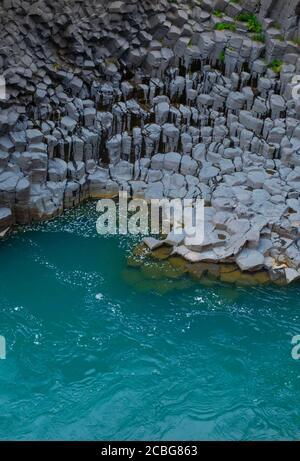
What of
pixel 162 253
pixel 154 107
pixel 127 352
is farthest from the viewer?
pixel 154 107

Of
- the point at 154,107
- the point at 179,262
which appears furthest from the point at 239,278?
the point at 154,107

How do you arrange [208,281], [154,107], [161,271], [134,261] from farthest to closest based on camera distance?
[154,107] < [134,261] < [161,271] < [208,281]

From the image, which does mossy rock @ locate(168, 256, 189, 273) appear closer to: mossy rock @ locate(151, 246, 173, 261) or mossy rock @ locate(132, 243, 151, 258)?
mossy rock @ locate(151, 246, 173, 261)

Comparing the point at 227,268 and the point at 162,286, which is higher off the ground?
the point at 227,268

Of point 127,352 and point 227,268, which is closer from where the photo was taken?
point 127,352

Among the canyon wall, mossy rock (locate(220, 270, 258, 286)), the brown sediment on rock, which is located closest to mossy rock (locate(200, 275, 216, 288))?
the brown sediment on rock

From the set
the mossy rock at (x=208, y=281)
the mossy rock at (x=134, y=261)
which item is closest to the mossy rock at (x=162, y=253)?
the mossy rock at (x=134, y=261)

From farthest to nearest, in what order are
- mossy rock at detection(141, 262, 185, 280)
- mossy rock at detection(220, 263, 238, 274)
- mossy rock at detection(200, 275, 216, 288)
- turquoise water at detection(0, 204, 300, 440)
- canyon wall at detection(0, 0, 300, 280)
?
1. canyon wall at detection(0, 0, 300, 280)
2. mossy rock at detection(220, 263, 238, 274)
3. mossy rock at detection(141, 262, 185, 280)
4. mossy rock at detection(200, 275, 216, 288)
5. turquoise water at detection(0, 204, 300, 440)

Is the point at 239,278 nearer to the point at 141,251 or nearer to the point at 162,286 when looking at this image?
the point at 162,286
